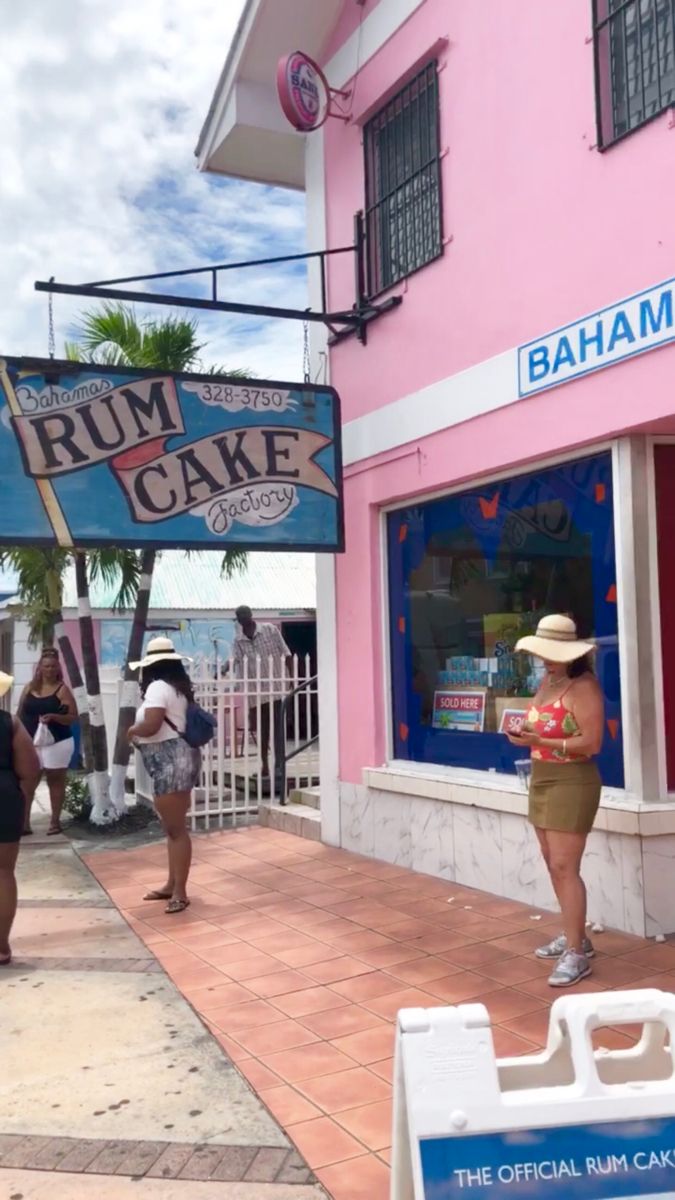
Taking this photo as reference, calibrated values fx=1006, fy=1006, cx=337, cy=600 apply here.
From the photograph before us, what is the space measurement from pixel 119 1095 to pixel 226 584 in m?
15.4

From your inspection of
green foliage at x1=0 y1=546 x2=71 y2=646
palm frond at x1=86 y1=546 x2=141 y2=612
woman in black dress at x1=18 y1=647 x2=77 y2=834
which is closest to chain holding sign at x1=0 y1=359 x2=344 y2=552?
woman in black dress at x1=18 y1=647 x2=77 y2=834

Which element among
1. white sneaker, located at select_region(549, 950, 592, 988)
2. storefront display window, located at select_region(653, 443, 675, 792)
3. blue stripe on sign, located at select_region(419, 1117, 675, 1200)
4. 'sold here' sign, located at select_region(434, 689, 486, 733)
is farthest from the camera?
'sold here' sign, located at select_region(434, 689, 486, 733)

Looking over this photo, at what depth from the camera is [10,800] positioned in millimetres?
5258

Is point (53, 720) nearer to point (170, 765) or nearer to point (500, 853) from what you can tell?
point (170, 765)

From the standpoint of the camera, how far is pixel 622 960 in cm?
471

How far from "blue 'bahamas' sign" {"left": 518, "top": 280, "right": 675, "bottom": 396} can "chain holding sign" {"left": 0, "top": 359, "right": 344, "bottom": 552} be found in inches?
72.2

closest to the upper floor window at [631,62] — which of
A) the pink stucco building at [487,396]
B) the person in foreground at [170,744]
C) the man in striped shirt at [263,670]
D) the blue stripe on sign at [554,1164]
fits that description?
the pink stucco building at [487,396]

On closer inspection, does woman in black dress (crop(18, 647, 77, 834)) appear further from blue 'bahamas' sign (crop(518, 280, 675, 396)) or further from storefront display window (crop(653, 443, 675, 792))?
storefront display window (crop(653, 443, 675, 792))

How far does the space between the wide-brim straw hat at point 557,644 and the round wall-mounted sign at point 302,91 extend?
182 inches

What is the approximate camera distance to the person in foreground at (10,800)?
5258 mm

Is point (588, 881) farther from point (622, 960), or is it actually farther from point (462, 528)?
point (462, 528)

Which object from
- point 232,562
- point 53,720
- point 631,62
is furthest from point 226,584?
point 631,62

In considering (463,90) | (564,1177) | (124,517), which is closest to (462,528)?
(124,517)

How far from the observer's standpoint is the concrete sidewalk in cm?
308
